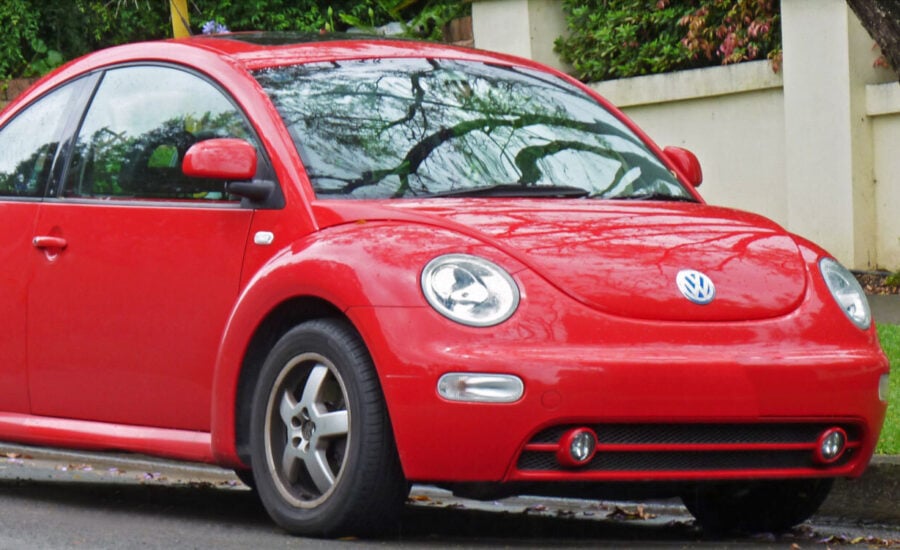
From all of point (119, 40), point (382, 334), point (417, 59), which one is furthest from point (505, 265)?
point (119, 40)

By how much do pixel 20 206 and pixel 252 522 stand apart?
4.78 ft

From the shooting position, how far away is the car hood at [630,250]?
5.46 meters

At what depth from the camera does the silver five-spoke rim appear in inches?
219

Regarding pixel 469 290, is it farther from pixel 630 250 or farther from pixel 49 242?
pixel 49 242

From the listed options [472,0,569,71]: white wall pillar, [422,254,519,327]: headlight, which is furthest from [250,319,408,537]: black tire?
[472,0,569,71]: white wall pillar

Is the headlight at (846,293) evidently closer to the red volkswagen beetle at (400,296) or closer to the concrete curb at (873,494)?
the red volkswagen beetle at (400,296)

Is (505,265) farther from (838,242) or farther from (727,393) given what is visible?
(838,242)

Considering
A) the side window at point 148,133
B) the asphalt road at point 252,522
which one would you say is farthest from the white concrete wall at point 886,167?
the side window at point 148,133

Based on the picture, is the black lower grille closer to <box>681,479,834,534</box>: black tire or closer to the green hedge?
<box>681,479,834,534</box>: black tire

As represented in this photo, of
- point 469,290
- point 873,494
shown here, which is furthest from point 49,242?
point 873,494

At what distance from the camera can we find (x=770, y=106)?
13.5 metres

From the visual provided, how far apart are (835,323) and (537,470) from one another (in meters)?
1.01

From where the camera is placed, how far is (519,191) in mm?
6117

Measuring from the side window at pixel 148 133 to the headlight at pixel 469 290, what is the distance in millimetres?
1092
